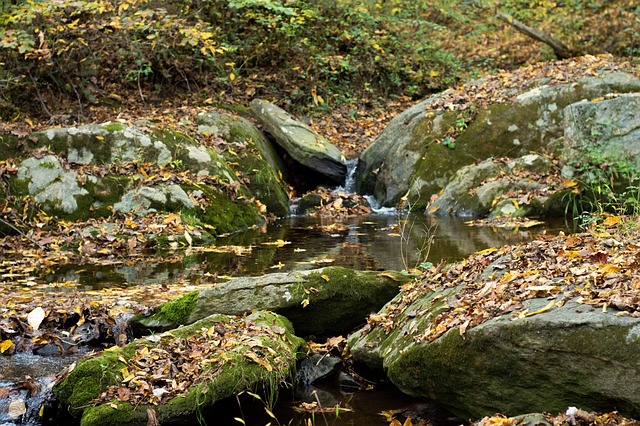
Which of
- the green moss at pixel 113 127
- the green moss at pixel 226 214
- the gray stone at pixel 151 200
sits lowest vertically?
the green moss at pixel 226 214

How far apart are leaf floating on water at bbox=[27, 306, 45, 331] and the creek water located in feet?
1.22

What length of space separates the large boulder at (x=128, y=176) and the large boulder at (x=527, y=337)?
621 cm

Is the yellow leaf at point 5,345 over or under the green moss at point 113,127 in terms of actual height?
under

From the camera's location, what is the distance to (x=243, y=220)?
1145 centimetres

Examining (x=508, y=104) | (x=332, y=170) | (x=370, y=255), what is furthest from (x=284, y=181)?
(x=370, y=255)

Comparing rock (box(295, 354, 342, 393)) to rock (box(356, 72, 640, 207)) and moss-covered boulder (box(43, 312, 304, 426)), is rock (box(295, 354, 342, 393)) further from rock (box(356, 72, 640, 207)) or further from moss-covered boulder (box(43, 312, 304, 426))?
rock (box(356, 72, 640, 207))

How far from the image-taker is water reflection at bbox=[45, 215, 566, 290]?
7824 millimetres

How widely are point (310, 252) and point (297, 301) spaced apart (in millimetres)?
3412

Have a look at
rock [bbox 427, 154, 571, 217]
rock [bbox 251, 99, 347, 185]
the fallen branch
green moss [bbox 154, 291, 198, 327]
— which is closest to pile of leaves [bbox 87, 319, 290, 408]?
green moss [bbox 154, 291, 198, 327]

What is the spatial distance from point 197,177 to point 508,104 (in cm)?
612

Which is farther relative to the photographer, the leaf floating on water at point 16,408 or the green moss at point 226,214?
the green moss at point 226,214

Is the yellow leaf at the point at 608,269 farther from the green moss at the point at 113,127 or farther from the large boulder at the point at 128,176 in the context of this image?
the green moss at the point at 113,127

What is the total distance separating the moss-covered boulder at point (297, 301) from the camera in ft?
18.4

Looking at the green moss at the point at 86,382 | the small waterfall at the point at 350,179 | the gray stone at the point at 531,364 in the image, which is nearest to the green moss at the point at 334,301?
the gray stone at the point at 531,364
